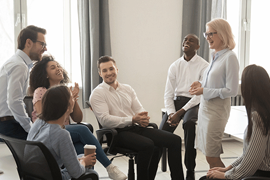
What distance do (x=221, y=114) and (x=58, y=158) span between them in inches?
51.6

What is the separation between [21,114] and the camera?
228 cm

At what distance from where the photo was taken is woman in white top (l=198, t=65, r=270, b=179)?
148 cm

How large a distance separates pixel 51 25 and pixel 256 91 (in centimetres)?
295

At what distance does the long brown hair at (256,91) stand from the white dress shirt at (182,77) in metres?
1.51

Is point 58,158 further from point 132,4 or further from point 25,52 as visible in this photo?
point 132,4

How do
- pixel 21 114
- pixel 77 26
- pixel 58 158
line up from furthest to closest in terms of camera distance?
pixel 77 26 → pixel 21 114 → pixel 58 158

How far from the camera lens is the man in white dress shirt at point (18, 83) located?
2275 millimetres

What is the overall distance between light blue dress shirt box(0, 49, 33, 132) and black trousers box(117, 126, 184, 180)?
797 mm

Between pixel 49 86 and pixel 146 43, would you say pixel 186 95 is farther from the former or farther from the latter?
pixel 49 86

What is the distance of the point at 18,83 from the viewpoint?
2.29m

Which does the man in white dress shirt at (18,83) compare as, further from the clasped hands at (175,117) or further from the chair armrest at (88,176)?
the clasped hands at (175,117)

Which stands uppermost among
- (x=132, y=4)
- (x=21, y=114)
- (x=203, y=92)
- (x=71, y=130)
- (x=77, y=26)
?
(x=132, y=4)

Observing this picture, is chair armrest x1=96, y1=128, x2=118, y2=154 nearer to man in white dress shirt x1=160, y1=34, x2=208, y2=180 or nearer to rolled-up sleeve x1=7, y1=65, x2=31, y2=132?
rolled-up sleeve x1=7, y1=65, x2=31, y2=132

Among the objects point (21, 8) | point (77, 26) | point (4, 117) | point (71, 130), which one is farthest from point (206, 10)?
point (4, 117)
